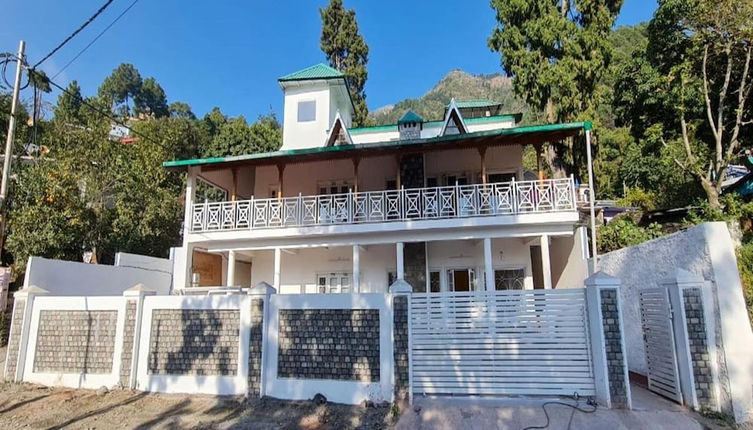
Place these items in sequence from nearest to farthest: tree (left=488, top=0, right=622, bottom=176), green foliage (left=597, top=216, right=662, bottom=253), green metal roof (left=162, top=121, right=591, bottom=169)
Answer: green metal roof (left=162, top=121, right=591, bottom=169), green foliage (left=597, top=216, right=662, bottom=253), tree (left=488, top=0, right=622, bottom=176)

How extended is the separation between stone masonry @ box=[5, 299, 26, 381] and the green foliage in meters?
13.8

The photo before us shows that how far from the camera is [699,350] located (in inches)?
204

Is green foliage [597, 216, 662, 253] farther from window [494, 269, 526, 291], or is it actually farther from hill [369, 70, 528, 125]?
hill [369, 70, 528, 125]

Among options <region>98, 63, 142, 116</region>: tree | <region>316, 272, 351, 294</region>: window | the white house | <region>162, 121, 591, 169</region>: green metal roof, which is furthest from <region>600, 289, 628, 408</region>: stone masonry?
<region>98, 63, 142, 116</region>: tree

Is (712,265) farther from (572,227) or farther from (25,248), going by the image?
(25,248)

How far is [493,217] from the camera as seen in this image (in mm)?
10398

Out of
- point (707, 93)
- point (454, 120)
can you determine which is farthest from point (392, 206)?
point (707, 93)

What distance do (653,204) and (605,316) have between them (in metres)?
14.2

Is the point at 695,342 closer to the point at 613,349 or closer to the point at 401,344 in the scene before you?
the point at 613,349

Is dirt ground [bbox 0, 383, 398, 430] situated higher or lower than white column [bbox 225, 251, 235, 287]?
lower

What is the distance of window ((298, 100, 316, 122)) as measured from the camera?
54.0 ft

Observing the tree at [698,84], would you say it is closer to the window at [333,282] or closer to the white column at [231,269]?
the window at [333,282]

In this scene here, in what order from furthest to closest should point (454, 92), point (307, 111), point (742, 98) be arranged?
Result: 1. point (454, 92)
2. point (307, 111)
3. point (742, 98)

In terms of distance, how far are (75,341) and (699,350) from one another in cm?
953
